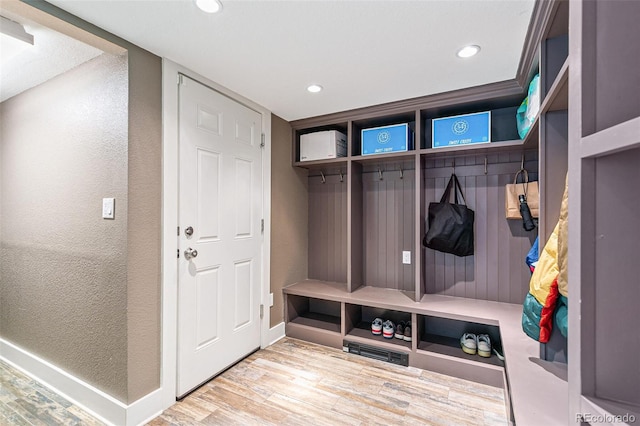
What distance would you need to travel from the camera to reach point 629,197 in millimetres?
507

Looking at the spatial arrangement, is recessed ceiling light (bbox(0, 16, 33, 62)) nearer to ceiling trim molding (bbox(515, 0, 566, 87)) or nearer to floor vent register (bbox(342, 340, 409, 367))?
ceiling trim molding (bbox(515, 0, 566, 87))

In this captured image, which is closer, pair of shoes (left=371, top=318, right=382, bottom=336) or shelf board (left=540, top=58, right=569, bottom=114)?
shelf board (left=540, top=58, right=569, bottom=114)

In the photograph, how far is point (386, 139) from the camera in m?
2.65

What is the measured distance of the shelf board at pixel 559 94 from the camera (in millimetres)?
1134

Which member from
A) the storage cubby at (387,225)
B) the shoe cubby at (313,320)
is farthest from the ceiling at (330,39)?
the shoe cubby at (313,320)

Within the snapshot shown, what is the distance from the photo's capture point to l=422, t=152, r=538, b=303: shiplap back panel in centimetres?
243

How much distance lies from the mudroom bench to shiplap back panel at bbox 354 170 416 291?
0.15 m

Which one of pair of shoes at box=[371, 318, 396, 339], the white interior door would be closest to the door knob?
the white interior door

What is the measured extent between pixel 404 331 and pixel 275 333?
120 centimetres

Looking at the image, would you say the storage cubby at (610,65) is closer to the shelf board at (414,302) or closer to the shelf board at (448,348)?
the shelf board at (414,302)

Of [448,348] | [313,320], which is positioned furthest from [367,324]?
[448,348]

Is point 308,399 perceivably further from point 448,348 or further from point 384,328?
point 448,348

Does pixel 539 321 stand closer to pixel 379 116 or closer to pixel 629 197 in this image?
pixel 629 197

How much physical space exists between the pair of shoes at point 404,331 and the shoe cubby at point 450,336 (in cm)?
9
